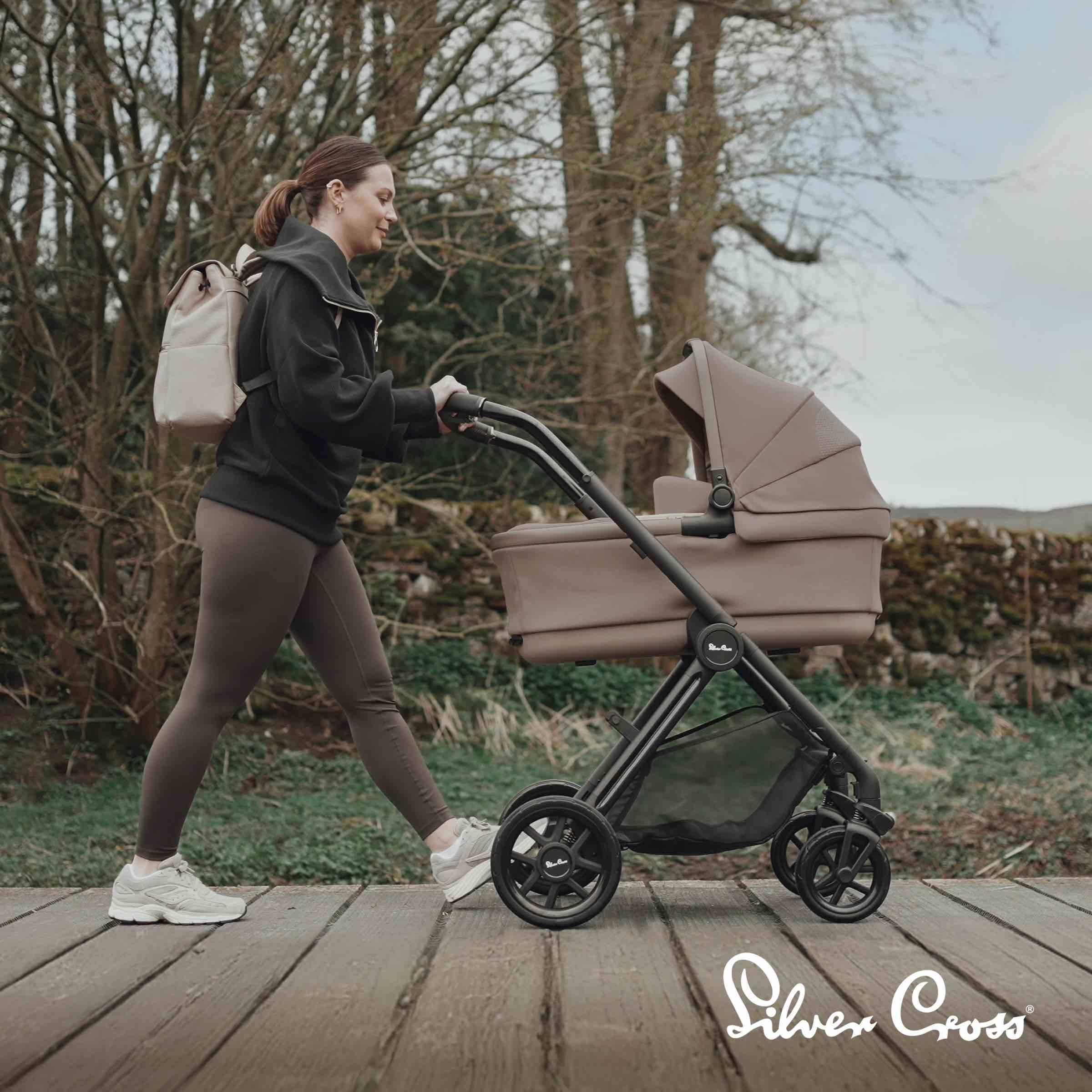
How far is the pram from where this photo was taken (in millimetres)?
2971

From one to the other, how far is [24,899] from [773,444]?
219 cm

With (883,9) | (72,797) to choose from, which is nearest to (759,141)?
(883,9)

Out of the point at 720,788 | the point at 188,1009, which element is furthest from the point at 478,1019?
the point at 720,788

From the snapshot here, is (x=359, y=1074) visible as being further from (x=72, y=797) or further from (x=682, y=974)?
(x=72, y=797)

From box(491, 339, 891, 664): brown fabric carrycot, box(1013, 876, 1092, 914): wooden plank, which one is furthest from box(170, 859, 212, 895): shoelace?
box(1013, 876, 1092, 914): wooden plank

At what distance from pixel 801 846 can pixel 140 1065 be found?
161cm

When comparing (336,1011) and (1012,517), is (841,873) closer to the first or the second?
(336,1011)

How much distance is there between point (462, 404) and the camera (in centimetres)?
304

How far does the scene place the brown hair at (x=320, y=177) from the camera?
3.14m

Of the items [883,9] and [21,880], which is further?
[883,9]

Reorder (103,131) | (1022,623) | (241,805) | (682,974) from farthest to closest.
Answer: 1. (1022,623)
2. (241,805)
3. (103,131)
4. (682,974)

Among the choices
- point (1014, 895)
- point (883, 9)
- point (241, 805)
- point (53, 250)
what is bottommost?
point (241, 805)

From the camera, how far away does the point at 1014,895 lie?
335cm

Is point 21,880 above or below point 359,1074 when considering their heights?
below
